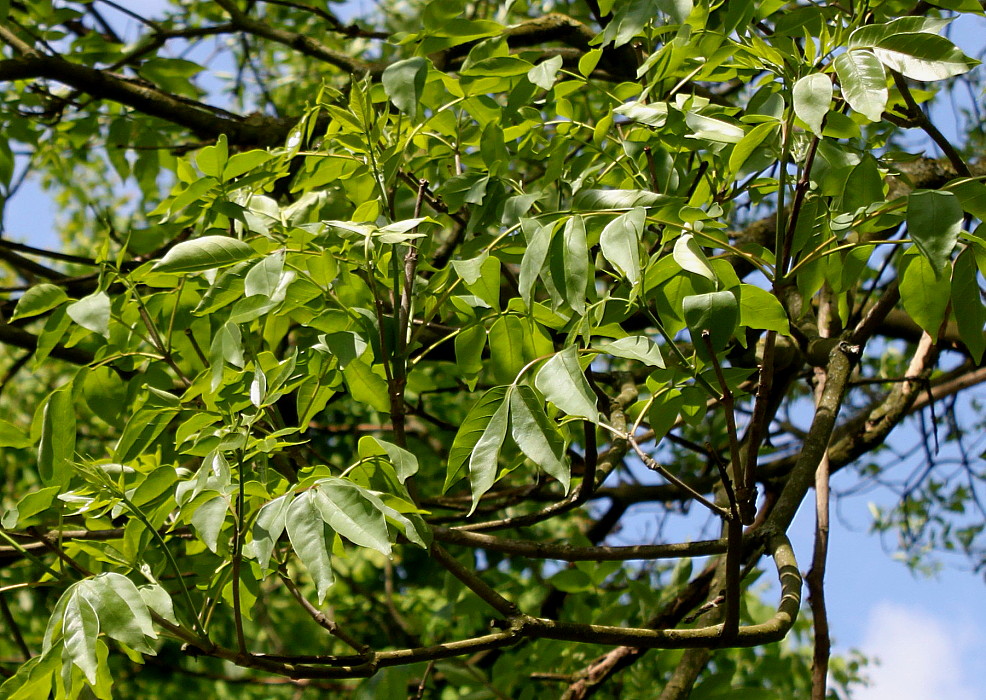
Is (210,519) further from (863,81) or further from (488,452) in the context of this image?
(863,81)

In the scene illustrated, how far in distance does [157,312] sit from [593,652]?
1615mm

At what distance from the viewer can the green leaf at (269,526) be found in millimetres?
1076

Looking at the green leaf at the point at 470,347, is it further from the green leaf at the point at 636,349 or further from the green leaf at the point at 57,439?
the green leaf at the point at 57,439

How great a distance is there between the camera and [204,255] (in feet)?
4.29

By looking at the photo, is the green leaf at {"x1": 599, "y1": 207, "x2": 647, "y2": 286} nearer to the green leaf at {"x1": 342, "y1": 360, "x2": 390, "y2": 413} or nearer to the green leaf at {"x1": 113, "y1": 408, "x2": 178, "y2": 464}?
the green leaf at {"x1": 342, "y1": 360, "x2": 390, "y2": 413}

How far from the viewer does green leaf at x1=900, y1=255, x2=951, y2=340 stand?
3.70 feet

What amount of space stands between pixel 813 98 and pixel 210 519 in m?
0.90

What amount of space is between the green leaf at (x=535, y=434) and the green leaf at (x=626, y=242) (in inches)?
7.6

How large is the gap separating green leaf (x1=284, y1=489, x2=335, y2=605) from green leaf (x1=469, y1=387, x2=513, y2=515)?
175mm

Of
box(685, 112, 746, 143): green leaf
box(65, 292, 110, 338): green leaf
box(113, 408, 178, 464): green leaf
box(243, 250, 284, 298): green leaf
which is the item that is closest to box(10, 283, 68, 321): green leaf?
box(65, 292, 110, 338): green leaf

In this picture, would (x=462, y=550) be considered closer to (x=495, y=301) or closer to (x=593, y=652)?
(x=593, y=652)

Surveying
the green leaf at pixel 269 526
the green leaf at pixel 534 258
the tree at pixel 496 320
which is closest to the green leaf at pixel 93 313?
the tree at pixel 496 320


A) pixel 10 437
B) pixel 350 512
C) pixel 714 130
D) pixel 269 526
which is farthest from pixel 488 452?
pixel 10 437

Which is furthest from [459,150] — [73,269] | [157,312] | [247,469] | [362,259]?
[73,269]
